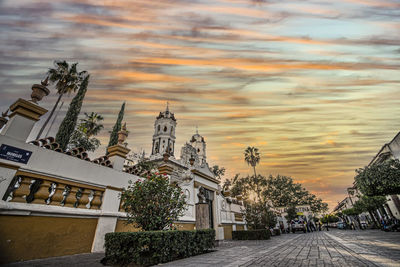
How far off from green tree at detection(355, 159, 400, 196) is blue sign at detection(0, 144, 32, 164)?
64.9ft

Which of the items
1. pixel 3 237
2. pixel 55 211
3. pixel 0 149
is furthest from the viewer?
pixel 55 211

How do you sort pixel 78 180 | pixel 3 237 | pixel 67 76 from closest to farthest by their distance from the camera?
pixel 3 237 < pixel 78 180 < pixel 67 76

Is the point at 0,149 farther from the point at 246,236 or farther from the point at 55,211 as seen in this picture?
the point at 246,236

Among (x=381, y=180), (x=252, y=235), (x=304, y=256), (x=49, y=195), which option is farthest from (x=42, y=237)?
(x=381, y=180)

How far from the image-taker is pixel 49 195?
4930 millimetres

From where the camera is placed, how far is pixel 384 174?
13.6 meters

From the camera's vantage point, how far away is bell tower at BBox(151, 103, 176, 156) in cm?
4797

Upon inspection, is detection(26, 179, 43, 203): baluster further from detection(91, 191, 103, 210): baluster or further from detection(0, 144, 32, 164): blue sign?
detection(91, 191, 103, 210): baluster

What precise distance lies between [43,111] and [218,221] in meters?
12.3

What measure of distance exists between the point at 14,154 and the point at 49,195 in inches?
54.9

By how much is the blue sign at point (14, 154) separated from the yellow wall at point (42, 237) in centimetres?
125

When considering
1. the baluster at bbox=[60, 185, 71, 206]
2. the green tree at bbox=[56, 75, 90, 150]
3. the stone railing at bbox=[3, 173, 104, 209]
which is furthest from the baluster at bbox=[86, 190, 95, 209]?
the green tree at bbox=[56, 75, 90, 150]

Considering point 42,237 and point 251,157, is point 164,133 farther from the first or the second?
point 42,237

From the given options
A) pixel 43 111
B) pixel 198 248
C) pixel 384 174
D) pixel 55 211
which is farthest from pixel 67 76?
pixel 384 174
